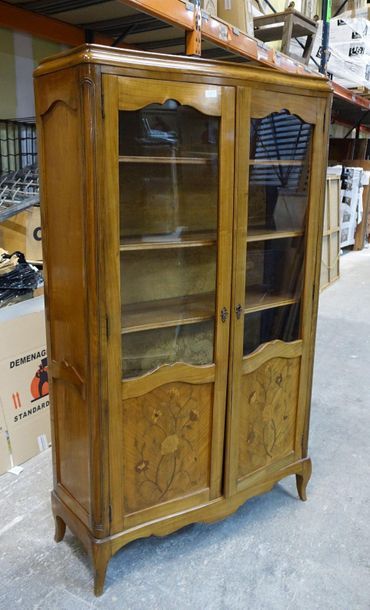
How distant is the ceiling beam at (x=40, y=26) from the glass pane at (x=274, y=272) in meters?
1.59

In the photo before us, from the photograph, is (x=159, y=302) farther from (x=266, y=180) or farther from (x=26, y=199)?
(x=26, y=199)

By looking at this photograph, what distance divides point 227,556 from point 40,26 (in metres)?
2.43

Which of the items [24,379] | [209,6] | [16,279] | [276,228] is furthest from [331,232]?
[24,379]

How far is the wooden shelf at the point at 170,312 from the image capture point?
59.8 inches

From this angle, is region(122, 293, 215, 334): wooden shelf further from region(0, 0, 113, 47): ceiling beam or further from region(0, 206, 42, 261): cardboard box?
region(0, 0, 113, 47): ceiling beam

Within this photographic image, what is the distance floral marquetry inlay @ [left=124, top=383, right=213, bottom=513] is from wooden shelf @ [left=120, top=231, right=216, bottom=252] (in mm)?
425

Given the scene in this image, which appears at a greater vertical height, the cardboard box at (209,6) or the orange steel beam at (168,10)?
the cardboard box at (209,6)

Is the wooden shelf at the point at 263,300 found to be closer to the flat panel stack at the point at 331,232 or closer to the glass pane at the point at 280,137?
the glass pane at the point at 280,137

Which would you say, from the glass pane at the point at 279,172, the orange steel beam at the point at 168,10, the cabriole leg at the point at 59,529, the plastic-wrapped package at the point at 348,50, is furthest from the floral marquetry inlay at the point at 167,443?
the plastic-wrapped package at the point at 348,50

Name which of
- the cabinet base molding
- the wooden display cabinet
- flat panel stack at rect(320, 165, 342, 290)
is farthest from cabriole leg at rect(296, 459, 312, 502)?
flat panel stack at rect(320, 165, 342, 290)

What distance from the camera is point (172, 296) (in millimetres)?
1683

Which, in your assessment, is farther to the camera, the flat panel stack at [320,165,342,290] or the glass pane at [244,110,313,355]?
the flat panel stack at [320,165,342,290]

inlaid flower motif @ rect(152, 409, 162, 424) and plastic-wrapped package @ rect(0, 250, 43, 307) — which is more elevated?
plastic-wrapped package @ rect(0, 250, 43, 307)

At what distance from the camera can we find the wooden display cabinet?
130 centimetres
